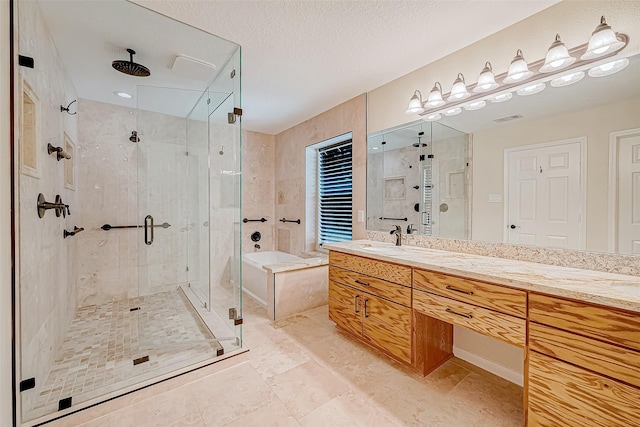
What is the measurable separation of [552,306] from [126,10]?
2893 millimetres

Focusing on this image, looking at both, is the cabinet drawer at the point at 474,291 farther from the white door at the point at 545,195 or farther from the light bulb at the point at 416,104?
the light bulb at the point at 416,104

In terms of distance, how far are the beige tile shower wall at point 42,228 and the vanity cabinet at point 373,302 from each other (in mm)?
2001

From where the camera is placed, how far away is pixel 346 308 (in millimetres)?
2277

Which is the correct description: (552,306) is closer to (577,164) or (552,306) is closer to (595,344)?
(595,344)

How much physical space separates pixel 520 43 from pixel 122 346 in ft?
12.2

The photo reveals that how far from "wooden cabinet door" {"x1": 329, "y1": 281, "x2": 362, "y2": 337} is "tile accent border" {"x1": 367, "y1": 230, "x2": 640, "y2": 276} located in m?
0.75

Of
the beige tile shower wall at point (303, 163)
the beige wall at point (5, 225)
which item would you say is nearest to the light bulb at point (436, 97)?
the beige tile shower wall at point (303, 163)

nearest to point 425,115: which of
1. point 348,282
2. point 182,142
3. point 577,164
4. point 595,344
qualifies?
point 577,164

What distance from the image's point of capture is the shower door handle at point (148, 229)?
8.76 ft

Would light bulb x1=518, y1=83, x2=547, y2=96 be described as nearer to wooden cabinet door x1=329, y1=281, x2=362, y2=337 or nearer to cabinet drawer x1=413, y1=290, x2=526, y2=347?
cabinet drawer x1=413, y1=290, x2=526, y2=347

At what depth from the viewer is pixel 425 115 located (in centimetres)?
222

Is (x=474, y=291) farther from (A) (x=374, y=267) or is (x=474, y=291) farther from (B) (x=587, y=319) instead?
(A) (x=374, y=267)

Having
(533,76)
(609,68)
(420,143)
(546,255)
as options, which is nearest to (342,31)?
(420,143)

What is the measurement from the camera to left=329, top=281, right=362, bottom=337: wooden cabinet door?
216 centimetres
